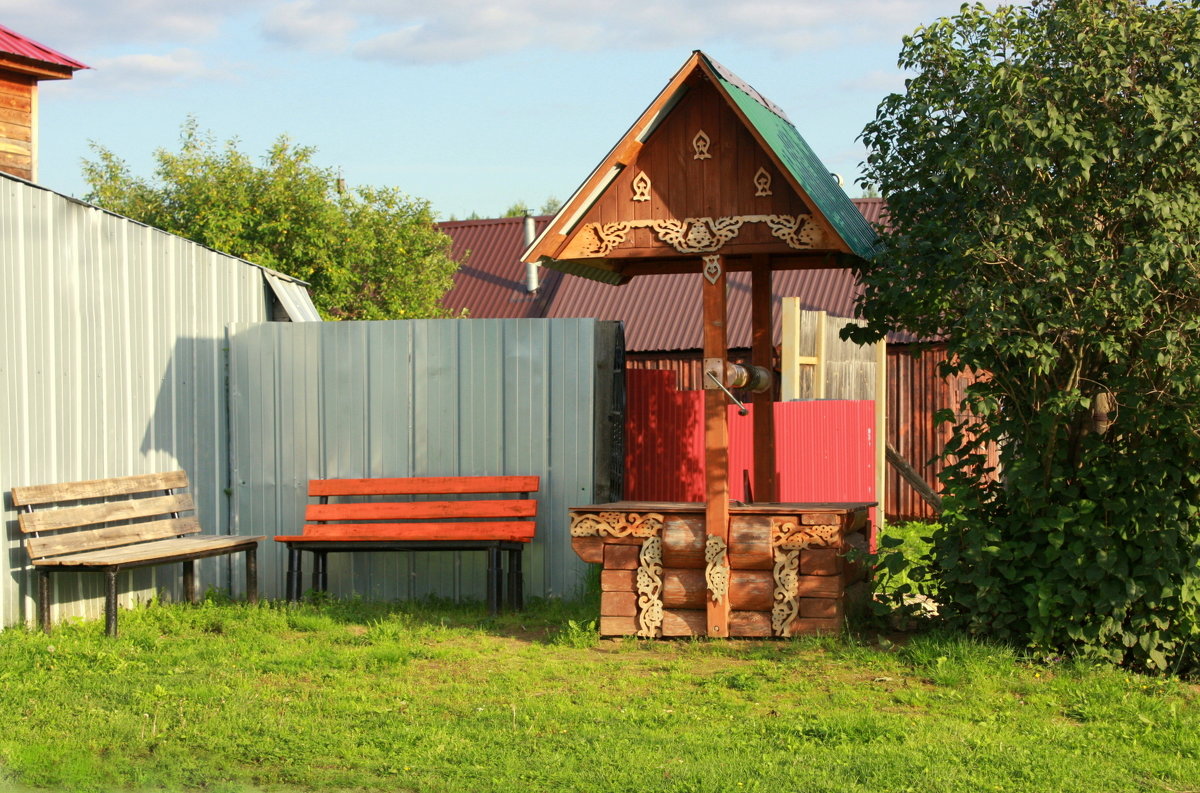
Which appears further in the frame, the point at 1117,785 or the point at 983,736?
the point at 983,736

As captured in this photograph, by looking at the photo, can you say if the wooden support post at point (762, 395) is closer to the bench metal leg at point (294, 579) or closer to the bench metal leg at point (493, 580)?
the bench metal leg at point (493, 580)

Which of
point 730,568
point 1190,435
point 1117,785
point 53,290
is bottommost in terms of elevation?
point 1117,785

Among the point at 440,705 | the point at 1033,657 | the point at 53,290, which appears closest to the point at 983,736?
the point at 1033,657

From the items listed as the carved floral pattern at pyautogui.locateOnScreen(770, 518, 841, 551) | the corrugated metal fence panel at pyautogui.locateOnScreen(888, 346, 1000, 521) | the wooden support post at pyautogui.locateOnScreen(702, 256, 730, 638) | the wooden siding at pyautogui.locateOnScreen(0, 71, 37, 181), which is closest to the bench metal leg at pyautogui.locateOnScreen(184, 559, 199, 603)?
the wooden support post at pyautogui.locateOnScreen(702, 256, 730, 638)

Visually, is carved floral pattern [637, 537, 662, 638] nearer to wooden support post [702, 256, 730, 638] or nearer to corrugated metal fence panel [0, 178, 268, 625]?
wooden support post [702, 256, 730, 638]

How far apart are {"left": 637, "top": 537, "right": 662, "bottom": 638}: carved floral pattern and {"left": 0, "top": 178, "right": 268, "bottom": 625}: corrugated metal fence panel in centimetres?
423

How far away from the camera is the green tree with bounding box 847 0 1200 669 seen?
305 inches

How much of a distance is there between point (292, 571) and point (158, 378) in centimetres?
196

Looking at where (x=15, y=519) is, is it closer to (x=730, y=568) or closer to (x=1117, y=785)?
(x=730, y=568)

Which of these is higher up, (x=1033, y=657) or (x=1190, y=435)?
(x=1190, y=435)

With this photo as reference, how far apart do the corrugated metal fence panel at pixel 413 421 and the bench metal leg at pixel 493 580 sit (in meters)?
0.69

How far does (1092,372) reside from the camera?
8.27m

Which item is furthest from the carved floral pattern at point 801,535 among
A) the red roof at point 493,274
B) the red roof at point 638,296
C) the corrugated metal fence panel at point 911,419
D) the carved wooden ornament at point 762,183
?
the red roof at point 493,274

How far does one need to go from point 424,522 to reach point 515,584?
103cm
